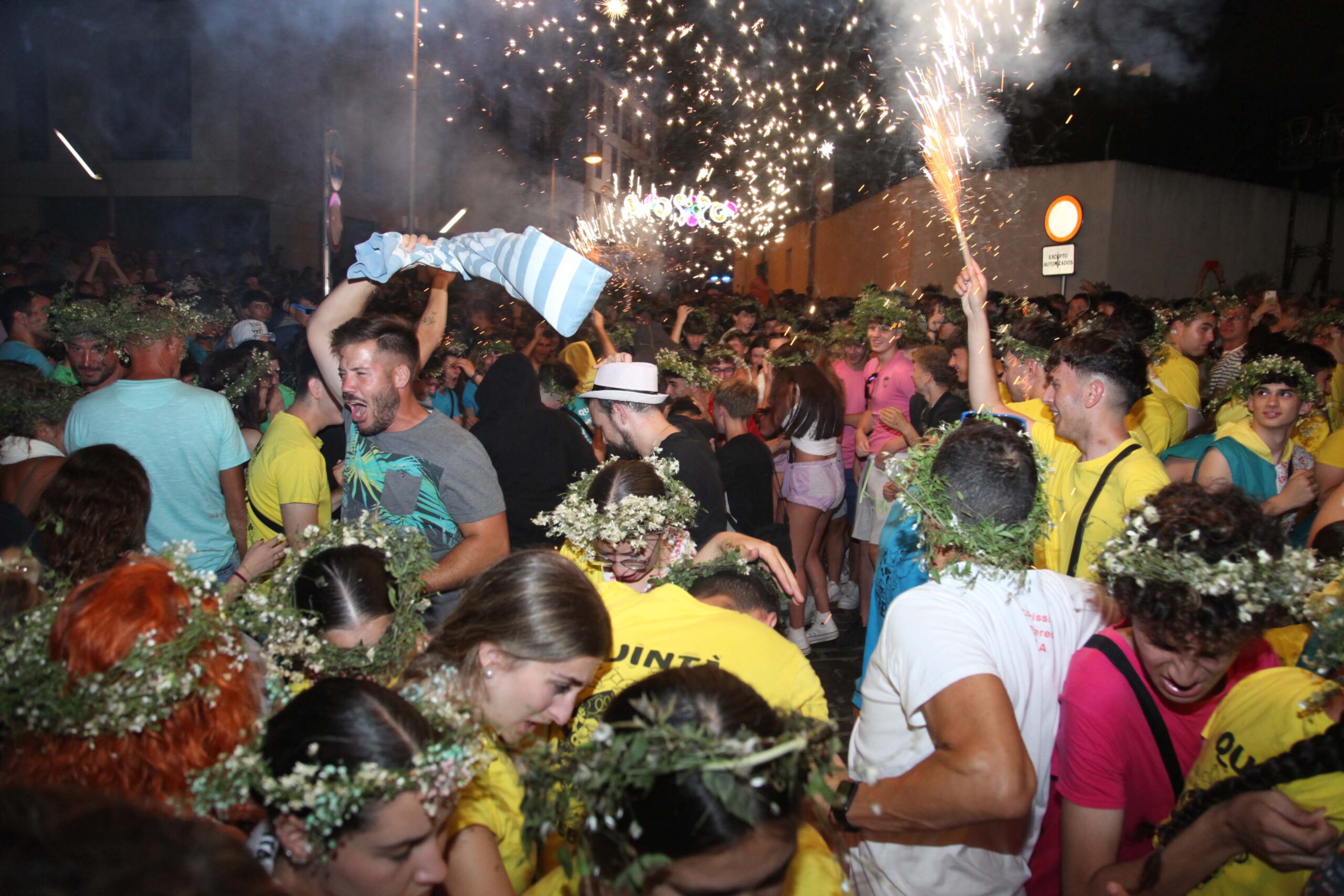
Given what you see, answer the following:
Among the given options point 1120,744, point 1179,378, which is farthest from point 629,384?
point 1179,378

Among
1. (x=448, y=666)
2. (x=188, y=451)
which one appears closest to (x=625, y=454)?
(x=188, y=451)

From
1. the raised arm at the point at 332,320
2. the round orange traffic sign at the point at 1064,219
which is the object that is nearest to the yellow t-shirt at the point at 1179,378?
the raised arm at the point at 332,320

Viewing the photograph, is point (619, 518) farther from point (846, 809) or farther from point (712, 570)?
point (846, 809)

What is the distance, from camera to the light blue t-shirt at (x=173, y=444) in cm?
447

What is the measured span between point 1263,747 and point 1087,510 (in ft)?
5.11

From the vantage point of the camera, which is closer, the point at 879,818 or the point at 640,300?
the point at 879,818

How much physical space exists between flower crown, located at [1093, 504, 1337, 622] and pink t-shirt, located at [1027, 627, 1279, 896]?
30 centimetres

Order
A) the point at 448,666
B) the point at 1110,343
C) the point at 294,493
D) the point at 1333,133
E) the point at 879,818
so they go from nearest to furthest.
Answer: the point at 879,818 → the point at 448,666 → the point at 1110,343 → the point at 294,493 → the point at 1333,133

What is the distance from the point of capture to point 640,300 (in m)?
16.4

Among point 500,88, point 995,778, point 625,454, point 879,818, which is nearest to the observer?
point 995,778

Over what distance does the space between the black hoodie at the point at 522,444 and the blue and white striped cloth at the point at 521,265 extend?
1.56m

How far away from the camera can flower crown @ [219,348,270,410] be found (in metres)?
5.80

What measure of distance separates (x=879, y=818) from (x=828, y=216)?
28332mm

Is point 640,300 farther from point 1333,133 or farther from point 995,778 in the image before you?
point 1333,133
